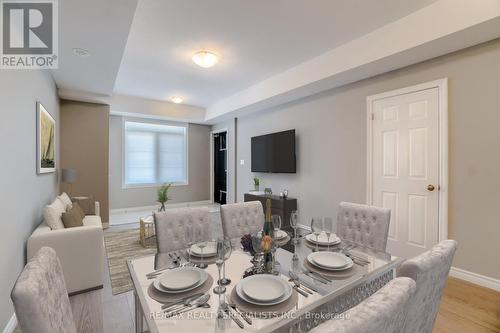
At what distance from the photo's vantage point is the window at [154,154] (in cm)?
616

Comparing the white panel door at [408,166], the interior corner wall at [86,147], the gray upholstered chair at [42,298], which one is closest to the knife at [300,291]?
the gray upholstered chair at [42,298]

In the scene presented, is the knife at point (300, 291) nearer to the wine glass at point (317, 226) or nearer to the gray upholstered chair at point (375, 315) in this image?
the gray upholstered chair at point (375, 315)

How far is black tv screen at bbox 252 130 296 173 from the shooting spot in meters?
4.40

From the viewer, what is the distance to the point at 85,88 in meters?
4.05

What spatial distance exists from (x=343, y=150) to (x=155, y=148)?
196 inches

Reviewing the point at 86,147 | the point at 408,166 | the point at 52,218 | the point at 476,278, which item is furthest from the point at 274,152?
the point at 86,147

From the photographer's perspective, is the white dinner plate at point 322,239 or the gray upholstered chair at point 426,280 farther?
the white dinner plate at point 322,239

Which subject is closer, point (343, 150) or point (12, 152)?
point (12, 152)

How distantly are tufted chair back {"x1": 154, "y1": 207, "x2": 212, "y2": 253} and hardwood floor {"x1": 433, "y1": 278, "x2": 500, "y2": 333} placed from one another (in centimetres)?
196

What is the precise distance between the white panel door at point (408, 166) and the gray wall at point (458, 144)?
16 centimetres

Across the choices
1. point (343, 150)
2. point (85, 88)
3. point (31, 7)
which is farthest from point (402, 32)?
point (85, 88)

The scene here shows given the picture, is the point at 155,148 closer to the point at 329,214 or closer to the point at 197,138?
the point at 197,138

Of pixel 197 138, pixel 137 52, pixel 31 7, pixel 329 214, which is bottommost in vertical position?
pixel 329 214

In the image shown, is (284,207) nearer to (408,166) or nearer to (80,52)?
(408,166)
